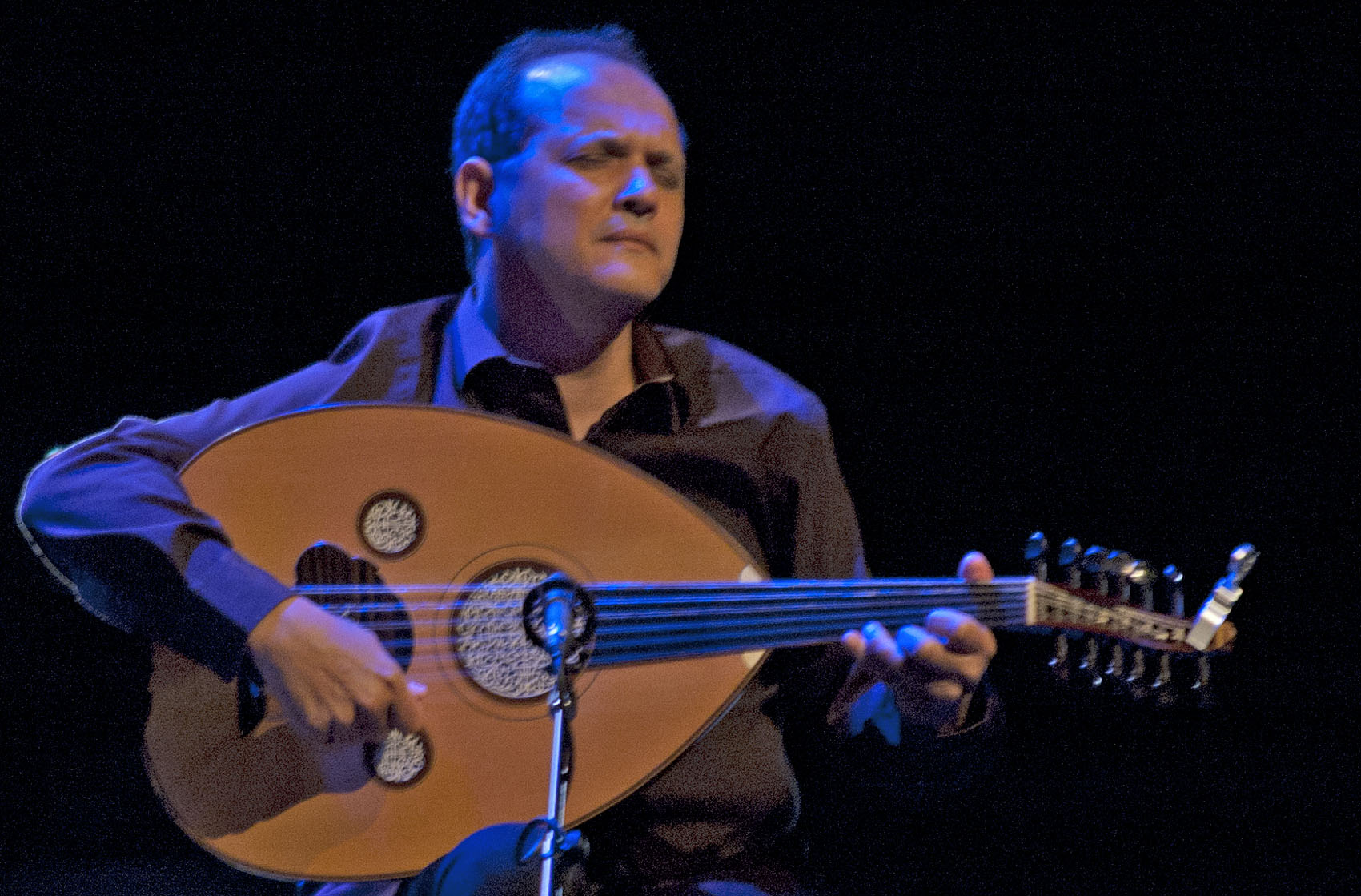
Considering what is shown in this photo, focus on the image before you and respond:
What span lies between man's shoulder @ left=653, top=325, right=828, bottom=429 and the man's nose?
286 millimetres

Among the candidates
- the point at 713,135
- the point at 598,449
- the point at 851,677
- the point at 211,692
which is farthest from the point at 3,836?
the point at 713,135

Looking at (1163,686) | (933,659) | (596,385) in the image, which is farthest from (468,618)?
(1163,686)

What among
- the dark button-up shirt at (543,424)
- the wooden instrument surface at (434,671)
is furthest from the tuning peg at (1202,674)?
the wooden instrument surface at (434,671)

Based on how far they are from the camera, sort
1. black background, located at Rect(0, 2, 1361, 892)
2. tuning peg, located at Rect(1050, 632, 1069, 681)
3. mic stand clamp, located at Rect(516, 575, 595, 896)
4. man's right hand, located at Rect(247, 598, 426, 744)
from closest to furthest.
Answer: mic stand clamp, located at Rect(516, 575, 595, 896) < man's right hand, located at Rect(247, 598, 426, 744) < tuning peg, located at Rect(1050, 632, 1069, 681) < black background, located at Rect(0, 2, 1361, 892)

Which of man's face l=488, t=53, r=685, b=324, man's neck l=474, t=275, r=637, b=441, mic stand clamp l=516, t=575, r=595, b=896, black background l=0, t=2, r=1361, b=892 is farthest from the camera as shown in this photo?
black background l=0, t=2, r=1361, b=892

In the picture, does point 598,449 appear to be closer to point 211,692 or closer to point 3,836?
point 211,692

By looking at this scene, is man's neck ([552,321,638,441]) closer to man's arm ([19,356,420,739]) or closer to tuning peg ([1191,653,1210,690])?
man's arm ([19,356,420,739])

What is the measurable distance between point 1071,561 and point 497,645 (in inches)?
33.8

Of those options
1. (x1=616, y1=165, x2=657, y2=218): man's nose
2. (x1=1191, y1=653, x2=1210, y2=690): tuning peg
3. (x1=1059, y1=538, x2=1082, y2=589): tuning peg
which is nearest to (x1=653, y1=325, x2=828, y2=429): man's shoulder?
(x1=616, y1=165, x2=657, y2=218): man's nose

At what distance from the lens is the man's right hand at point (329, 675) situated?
1409 millimetres

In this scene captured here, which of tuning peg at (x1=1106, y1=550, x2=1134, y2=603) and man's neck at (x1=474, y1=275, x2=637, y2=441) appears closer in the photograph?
tuning peg at (x1=1106, y1=550, x2=1134, y2=603)

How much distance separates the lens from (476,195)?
1.98 meters

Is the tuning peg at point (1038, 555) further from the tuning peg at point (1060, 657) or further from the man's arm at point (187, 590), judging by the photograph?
the man's arm at point (187, 590)

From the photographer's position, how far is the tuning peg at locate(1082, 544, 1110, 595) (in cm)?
163
